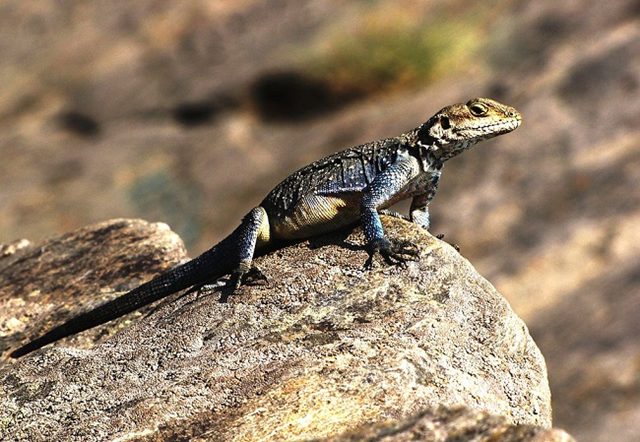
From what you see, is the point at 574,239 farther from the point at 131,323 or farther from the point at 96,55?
the point at 96,55

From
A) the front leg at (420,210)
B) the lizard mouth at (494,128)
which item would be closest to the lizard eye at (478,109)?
the lizard mouth at (494,128)

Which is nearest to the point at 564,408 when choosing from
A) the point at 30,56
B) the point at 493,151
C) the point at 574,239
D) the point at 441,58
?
the point at 574,239

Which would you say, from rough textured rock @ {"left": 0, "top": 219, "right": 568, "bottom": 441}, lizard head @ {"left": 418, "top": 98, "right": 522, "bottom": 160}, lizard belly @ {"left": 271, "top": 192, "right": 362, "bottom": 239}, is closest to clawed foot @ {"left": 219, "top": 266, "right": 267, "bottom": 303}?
rough textured rock @ {"left": 0, "top": 219, "right": 568, "bottom": 441}

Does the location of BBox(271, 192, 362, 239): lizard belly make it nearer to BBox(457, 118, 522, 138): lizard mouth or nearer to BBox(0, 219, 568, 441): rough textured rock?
BBox(0, 219, 568, 441): rough textured rock

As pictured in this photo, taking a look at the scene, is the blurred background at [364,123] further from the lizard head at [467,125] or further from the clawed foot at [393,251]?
the clawed foot at [393,251]

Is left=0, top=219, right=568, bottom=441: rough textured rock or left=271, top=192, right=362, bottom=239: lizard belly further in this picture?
left=271, top=192, right=362, bottom=239: lizard belly

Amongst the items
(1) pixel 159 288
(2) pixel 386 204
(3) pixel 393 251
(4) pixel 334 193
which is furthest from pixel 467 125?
(1) pixel 159 288

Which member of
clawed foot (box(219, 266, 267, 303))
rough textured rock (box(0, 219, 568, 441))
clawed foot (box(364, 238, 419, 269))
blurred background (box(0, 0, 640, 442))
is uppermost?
blurred background (box(0, 0, 640, 442))
